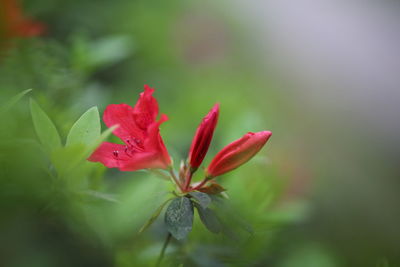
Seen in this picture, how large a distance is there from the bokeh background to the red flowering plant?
76 mm

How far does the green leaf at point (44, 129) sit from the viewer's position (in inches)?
33.9

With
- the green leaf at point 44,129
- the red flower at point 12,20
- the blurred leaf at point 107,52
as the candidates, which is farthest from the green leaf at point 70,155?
the blurred leaf at point 107,52

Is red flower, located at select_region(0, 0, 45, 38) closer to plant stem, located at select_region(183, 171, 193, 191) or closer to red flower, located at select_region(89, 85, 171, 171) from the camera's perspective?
red flower, located at select_region(89, 85, 171, 171)

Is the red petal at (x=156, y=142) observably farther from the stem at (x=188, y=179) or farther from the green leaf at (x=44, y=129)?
the green leaf at (x=44, y=129)

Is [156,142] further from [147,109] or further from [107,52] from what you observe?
[107,52]

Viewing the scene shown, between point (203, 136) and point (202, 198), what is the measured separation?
0.14 m

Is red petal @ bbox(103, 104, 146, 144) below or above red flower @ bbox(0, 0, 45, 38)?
below

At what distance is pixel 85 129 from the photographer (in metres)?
0.89

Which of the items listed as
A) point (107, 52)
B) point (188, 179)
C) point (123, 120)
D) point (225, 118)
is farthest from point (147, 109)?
point (225, 118)

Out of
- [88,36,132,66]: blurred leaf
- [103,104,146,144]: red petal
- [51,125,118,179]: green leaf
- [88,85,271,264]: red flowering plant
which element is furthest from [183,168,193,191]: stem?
[88,36,132,66]: blurred leaf

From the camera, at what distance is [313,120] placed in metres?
2.92

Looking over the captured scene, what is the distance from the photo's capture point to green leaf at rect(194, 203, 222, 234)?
89 centimetres

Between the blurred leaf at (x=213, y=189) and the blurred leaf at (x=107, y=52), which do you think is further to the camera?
the blurred leaf at (x=107, y=52)

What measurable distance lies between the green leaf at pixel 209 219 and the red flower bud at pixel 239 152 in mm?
97
